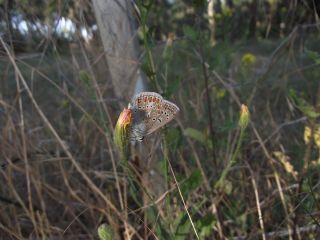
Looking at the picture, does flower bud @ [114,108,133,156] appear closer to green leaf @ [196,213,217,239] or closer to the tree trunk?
green leaf @ [196,213,217,239]

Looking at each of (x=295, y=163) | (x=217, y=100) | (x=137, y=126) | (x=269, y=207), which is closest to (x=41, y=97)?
(x=217, y=100)

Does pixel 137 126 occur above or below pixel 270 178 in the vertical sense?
above

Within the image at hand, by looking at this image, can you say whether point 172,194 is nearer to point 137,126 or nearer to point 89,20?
point 137,126

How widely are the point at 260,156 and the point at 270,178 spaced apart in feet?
0.71

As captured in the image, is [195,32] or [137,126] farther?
[195,32]

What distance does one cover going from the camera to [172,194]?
139cm

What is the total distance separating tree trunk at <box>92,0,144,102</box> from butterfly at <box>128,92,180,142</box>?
22.7 inches

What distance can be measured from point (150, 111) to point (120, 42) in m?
0.72

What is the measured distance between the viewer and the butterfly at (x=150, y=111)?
2.72ft

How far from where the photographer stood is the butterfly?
2.72 feet

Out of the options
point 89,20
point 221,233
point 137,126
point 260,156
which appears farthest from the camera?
point 260,156

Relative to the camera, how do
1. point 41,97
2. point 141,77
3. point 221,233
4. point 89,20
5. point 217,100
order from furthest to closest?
1. point 41,97
2. point 217,100
3. point 89,20
4. point 141,77
5. point 221,233

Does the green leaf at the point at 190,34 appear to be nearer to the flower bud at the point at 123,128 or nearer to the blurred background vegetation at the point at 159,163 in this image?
the blurred background vegetation at the point at 159,163

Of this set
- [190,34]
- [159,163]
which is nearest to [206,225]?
[159,163]
